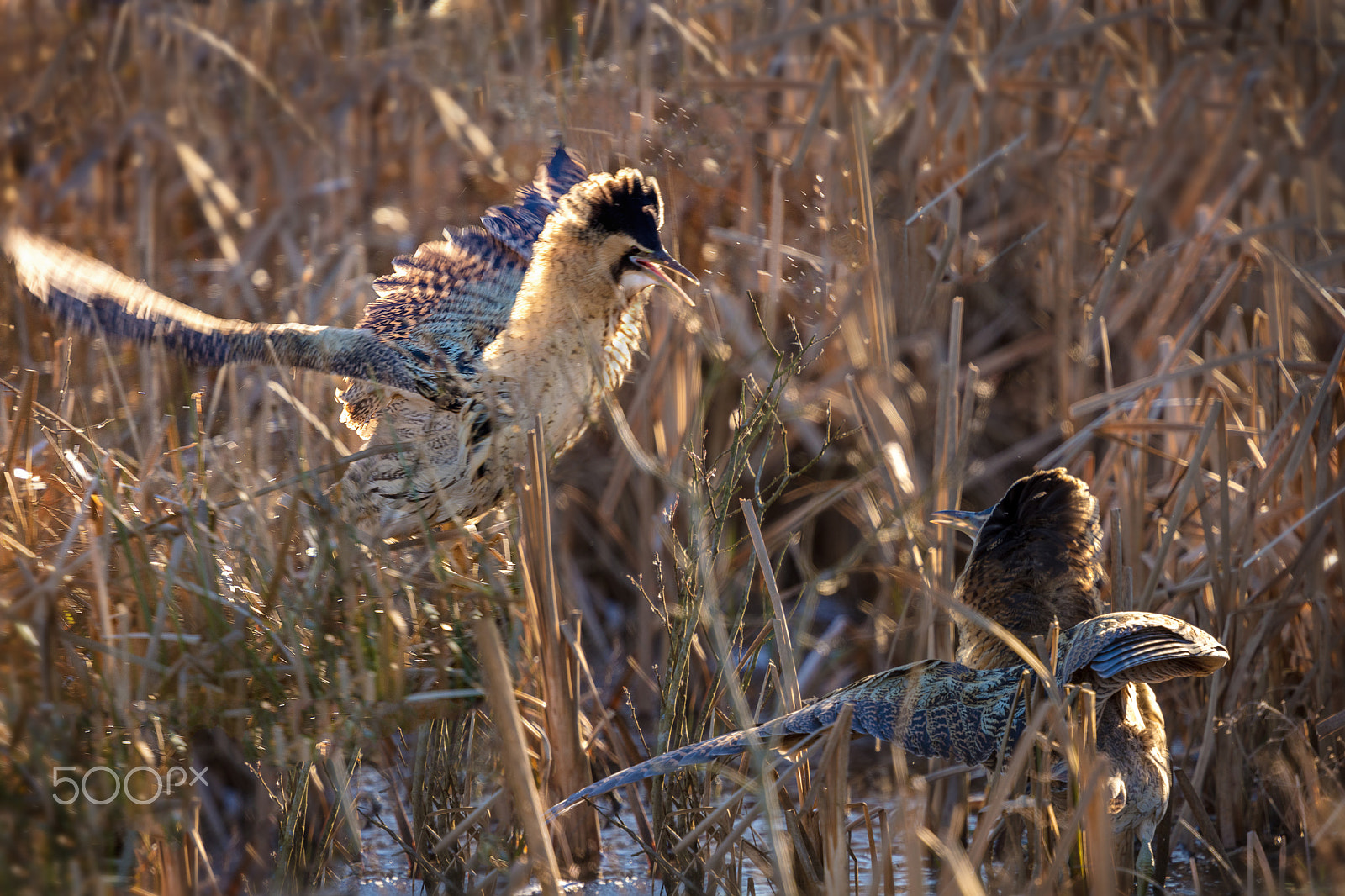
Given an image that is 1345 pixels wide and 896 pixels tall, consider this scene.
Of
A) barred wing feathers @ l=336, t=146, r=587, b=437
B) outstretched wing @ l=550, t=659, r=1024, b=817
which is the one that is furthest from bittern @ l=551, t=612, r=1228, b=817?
barred wing feathers @ l=336, t=146, r=587, b=437

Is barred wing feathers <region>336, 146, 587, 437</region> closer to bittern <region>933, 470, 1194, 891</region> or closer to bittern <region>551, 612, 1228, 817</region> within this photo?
bittern <region>933, 470, 1194, 891</region>

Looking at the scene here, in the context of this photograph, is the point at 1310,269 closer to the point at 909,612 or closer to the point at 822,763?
the point at 909,612

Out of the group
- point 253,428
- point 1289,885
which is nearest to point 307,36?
point 253,428

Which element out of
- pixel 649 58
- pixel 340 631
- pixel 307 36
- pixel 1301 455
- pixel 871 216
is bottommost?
pixel 340 631

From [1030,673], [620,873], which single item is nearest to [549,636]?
[620,873]

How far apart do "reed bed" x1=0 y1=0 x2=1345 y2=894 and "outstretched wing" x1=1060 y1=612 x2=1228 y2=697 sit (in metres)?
0.10

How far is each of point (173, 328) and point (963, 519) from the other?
1883 millimetres

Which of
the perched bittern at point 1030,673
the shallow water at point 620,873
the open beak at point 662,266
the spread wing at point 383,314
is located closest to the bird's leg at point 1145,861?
the perched bittern at point 1030,673

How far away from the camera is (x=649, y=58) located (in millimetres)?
4277

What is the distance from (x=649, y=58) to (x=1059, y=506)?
2115mm

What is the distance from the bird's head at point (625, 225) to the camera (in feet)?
11.3

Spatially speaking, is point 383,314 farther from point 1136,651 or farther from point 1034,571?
point 1136,651

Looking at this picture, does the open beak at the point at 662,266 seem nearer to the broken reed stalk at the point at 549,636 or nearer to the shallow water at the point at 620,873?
the broken reed stalk at the point at 549,636

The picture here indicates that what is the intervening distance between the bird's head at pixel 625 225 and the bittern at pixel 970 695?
1.34 m
